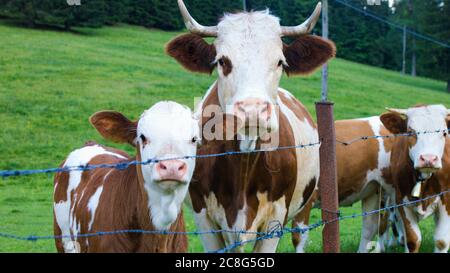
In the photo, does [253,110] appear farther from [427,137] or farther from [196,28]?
[427,137]

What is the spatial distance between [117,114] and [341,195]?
5041 mm

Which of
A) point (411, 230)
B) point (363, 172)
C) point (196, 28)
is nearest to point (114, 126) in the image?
point (196, 28)

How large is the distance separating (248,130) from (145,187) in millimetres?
769

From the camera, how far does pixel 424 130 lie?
712 cm

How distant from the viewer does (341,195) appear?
8.62 m

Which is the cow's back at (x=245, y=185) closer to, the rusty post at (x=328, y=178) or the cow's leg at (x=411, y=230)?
the rusty post at (x=328, y=178)

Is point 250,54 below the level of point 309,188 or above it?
above

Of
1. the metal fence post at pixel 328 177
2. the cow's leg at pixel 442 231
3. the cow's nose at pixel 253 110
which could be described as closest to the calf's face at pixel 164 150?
the cow's nose at pixel 253 110

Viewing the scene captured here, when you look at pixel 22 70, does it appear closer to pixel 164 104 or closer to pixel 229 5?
pixel 229 5

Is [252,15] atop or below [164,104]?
atop

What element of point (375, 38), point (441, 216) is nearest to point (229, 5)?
point (441, 216)

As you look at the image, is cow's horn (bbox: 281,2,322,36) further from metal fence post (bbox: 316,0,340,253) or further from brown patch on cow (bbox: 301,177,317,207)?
brown patch on cow (bbox: 301,177,317,207)

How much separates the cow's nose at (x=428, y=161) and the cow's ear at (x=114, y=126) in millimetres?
3624

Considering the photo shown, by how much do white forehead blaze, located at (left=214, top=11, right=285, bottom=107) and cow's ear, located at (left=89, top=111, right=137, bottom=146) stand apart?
0.69m
